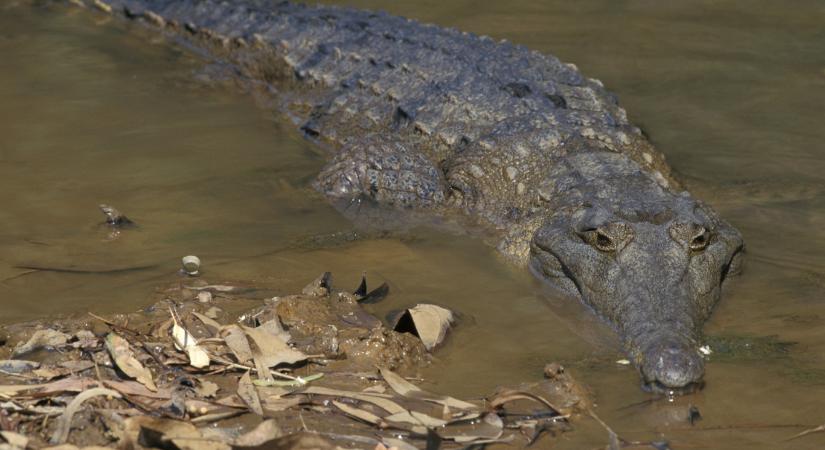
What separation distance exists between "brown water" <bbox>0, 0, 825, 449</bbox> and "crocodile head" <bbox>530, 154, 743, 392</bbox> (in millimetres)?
116

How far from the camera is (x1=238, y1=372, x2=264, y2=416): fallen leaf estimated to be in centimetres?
363

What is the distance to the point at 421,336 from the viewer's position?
436cm

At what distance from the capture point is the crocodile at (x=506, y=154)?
Result: 4.76m

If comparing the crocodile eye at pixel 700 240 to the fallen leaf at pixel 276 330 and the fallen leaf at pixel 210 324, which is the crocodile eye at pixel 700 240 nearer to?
the fallen leaf at pixel 276 330

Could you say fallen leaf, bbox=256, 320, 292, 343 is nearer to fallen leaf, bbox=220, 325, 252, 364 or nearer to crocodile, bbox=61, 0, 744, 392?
fallen leaf, bbox=220, 325, 252, 364

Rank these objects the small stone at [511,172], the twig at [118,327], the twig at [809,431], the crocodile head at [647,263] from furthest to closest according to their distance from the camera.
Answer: the small stone at [511,172] → the crocodile head at [647,263] → the twig at [118,327] → the twig at [809,431]

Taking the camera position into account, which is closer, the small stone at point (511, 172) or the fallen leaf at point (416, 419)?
the fallen leaf at point (416, 419)

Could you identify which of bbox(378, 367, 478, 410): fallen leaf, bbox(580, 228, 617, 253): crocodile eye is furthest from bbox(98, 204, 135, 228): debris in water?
bbox(580, 228, 617, 253): crocodile eye

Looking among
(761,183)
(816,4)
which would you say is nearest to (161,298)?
(761,183)

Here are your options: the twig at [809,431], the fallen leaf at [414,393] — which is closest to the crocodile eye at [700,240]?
the twig at [809,431]

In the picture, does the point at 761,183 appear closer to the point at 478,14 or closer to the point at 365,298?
the point at 365,298

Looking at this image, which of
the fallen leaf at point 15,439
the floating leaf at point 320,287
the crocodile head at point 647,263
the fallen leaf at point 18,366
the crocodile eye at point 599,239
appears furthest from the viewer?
the crocodile eye at point 599,239

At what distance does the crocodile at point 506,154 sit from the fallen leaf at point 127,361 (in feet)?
5.82

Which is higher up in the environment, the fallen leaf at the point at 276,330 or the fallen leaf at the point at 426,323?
the fallen leaf at the point at 276,330
